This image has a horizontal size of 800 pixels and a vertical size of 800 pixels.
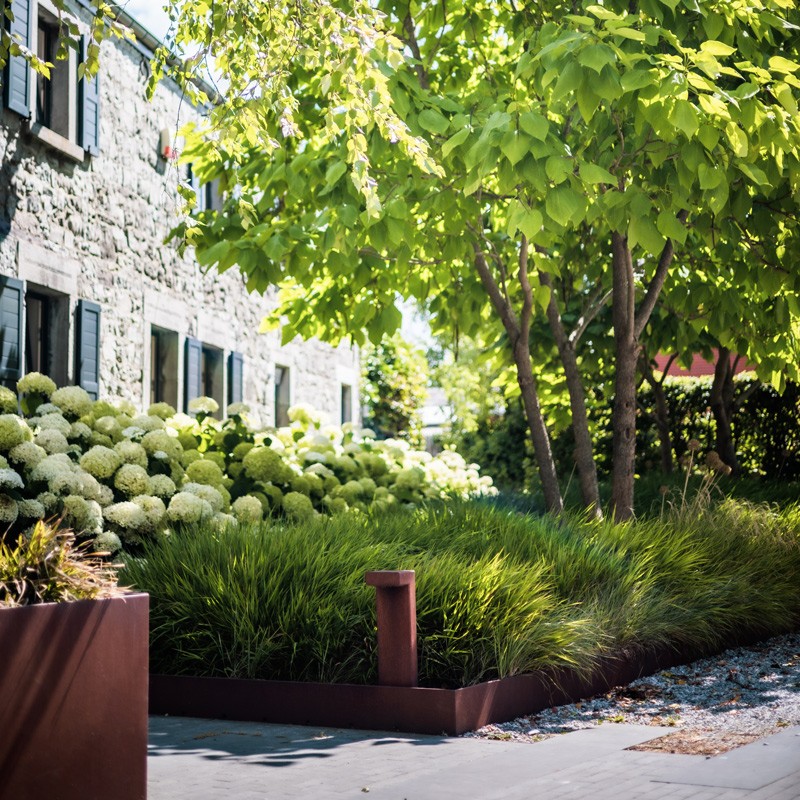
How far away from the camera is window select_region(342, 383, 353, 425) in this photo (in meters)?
21.7

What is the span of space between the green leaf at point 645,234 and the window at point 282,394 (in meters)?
12.0

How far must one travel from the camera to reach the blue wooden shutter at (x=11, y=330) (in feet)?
34.3

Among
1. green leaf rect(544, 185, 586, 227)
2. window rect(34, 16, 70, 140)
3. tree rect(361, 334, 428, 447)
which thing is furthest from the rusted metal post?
tree rect(361, 334, 428, 447)

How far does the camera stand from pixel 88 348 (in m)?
11.9

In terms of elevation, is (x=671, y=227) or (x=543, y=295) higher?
(x=543, y=295)

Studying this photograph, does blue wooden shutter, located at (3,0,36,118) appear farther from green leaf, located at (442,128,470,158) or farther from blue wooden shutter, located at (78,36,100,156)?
green leaf, located at (442,128,470,158)

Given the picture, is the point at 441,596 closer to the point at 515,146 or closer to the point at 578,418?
the point at 515,146

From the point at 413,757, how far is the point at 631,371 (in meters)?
5.90

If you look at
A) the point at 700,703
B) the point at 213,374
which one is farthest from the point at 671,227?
the point at 213,374

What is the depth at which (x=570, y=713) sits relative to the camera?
6.41 metres

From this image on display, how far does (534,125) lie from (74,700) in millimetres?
3995

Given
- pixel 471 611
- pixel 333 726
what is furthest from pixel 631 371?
pixel 333 726

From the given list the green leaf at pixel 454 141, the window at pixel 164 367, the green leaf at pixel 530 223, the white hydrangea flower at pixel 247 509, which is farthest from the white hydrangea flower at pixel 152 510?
the window at pixel 164 367

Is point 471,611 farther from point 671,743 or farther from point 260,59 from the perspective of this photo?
point 260,59
